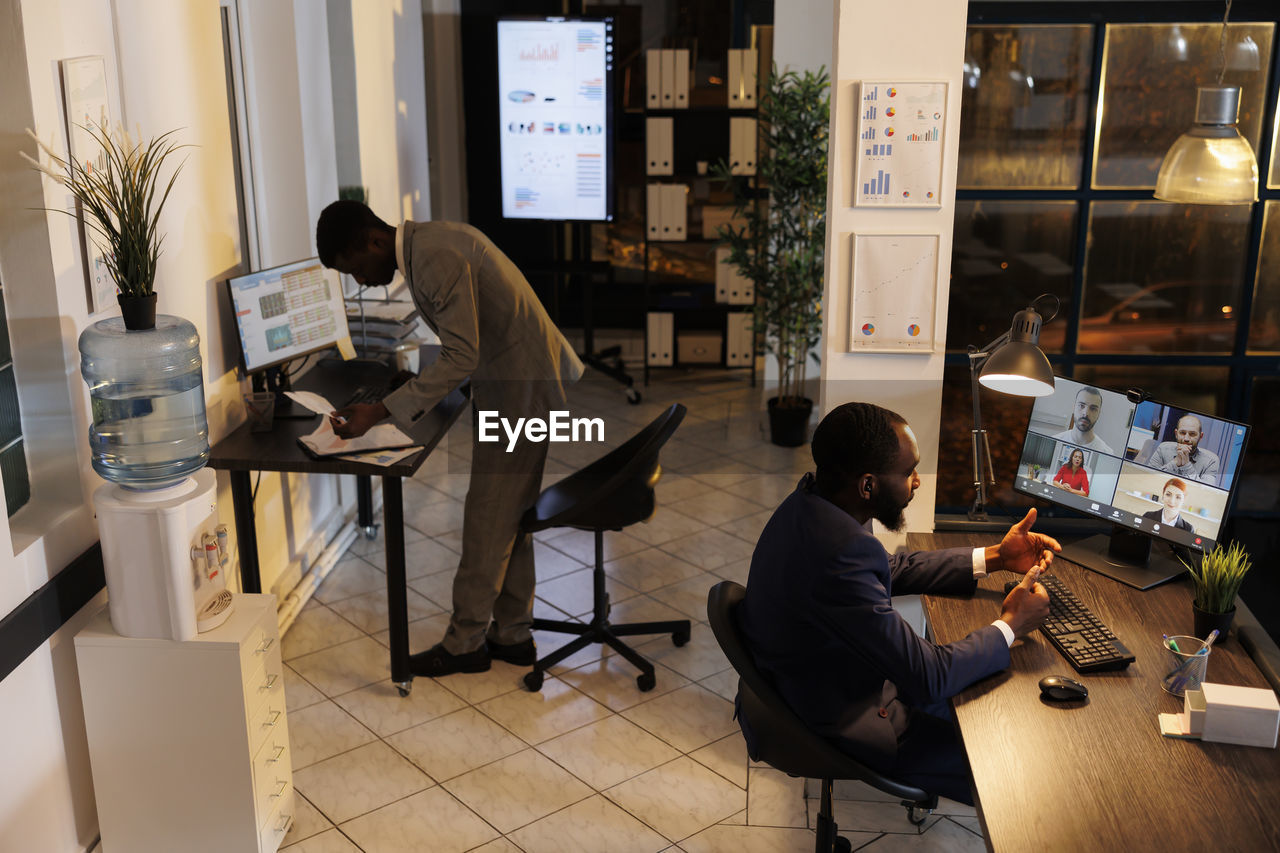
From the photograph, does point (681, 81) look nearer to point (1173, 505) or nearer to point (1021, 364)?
point (1021, 364)

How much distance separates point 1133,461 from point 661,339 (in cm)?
458

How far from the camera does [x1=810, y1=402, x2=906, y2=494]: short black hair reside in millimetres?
2410

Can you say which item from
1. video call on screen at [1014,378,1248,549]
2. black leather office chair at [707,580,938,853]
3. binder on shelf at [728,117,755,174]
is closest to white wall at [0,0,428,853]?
black leather office chair at [707,580,938,853]

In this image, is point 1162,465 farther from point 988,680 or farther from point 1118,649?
point 988,680

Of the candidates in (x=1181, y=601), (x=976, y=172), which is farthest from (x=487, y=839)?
(x=976, y=172)

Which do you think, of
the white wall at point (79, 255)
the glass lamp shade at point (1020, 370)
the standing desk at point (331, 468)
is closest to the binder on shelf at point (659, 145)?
the white wall at point (79, 255)

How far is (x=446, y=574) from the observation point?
15.2ft

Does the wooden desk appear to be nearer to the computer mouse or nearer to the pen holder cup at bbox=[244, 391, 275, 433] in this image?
the computer mouse

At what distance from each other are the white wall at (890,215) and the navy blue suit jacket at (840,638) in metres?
0.98

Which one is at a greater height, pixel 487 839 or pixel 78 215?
pixel 78 215

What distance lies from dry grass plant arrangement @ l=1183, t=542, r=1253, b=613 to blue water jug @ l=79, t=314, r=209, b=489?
2401 millimetres

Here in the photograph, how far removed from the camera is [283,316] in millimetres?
3871

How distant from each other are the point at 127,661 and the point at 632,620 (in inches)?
75.4

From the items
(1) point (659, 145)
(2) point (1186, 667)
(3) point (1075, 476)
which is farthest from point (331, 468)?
(1) point (659, 145)
